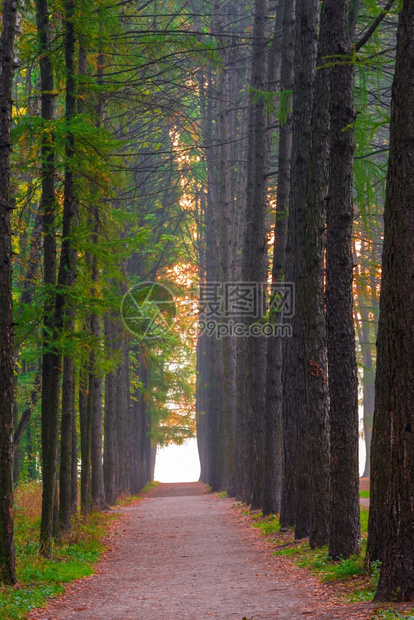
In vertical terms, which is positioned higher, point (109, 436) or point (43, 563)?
point (109, 436)

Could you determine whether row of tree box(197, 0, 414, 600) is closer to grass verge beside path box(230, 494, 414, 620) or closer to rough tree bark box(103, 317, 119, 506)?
grass verge beside path box(230, 494, 414, 620)

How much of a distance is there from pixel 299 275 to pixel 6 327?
5.71 m

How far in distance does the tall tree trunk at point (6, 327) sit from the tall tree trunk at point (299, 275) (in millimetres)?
4979

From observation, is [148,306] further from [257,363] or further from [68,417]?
[68,417]

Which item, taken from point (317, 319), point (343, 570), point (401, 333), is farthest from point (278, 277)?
point (401, 333)

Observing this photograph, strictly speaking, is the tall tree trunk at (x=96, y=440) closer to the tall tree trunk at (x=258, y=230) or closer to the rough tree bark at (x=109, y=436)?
the rough tree bark at (x=109, y=436)

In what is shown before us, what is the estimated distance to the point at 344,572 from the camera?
8.16 m

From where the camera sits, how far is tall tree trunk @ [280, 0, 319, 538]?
11.9 meters

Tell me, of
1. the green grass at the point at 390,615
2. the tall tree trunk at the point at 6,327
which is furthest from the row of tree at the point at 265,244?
the green grass at the point at 390,615

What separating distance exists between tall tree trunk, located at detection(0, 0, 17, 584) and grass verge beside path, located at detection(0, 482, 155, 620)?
51 centimetres

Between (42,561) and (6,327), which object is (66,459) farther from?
(6,327)

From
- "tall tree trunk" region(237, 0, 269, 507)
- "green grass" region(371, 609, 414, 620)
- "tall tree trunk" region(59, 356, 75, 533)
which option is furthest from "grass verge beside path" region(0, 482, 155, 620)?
"tall tree trunk" region(237, 0, 269, 507)

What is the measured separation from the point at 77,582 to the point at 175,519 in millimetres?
9782

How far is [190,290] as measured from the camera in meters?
32.9
